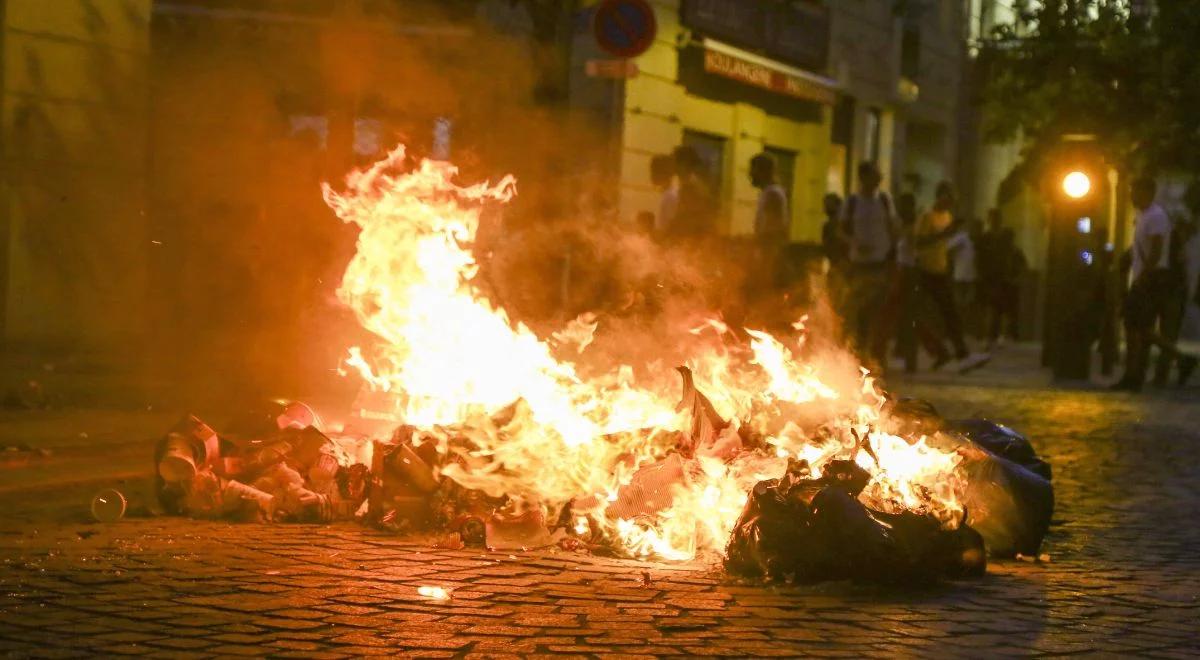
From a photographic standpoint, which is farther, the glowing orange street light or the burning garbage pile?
the glowing orange street light

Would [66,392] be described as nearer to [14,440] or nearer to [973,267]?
[14,440]

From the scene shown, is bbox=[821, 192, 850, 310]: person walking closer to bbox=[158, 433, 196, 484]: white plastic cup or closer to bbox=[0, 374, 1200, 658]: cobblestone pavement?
bbox=[0, 374, 1200, 658]: cobblestone pavement

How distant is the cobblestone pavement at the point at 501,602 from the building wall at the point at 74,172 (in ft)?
24.0

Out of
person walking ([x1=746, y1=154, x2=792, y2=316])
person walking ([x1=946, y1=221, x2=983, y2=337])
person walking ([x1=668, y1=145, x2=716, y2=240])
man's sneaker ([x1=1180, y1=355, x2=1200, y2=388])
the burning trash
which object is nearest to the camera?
the burning trash

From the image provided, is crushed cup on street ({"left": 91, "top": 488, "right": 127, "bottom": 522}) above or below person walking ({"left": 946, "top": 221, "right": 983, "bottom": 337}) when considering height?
below

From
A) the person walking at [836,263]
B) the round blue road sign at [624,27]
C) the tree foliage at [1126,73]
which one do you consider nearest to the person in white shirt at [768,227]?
the person walking at [836,263]

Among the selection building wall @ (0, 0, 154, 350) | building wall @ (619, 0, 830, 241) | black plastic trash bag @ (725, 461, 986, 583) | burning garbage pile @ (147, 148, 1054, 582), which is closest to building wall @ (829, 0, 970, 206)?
building wall @ (619, 0, 830, 241)

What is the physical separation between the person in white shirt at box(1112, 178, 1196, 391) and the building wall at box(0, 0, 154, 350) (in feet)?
28.7

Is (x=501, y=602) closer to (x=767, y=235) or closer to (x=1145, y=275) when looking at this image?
(x=767, y=235)

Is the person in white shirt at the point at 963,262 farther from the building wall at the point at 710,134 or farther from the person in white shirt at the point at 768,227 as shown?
the person in white shirt at the point at 768,227

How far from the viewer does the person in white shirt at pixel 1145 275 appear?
15.3 metres

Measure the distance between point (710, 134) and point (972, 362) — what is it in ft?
18.1

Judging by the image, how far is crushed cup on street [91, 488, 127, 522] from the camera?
6824mm

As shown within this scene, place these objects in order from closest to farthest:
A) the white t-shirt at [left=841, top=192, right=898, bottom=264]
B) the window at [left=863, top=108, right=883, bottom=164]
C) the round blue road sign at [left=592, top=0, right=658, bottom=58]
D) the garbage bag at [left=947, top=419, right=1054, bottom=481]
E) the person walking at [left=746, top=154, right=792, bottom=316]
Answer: the garbage bag at [left=947, top=419, right=1054, bottom=481], the round blue road sign at [left=592, top=0, right=658, bottom=58], the person walking at [left=746, top=154, right=792, bottom=316], the white t-shirt at [left=841, top=192, right=898, bottom=264], the window at [left=863, top=108, right=883, bottom=164]
